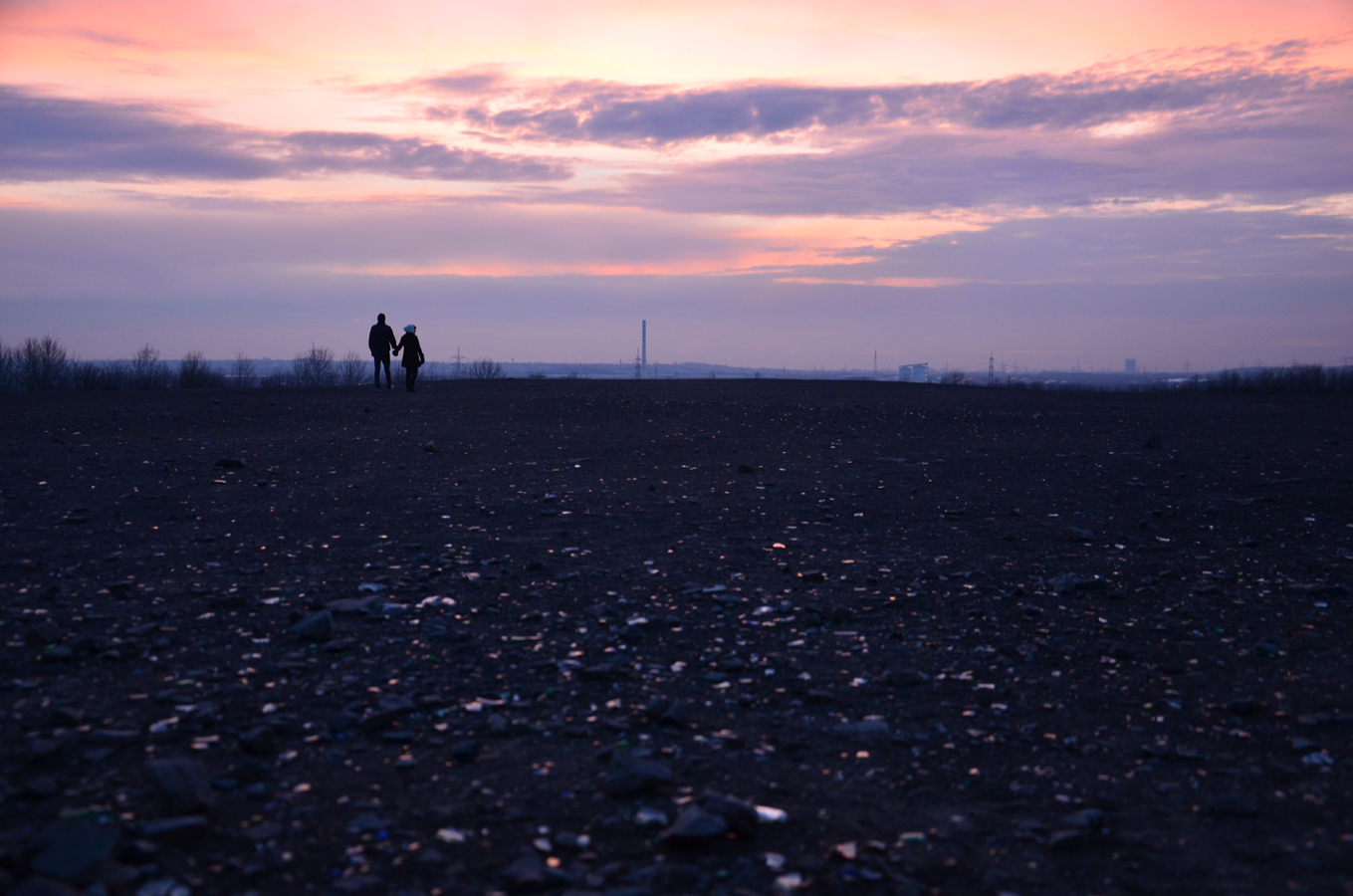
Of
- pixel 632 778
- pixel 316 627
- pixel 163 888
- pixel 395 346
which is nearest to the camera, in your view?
pixel 163 888

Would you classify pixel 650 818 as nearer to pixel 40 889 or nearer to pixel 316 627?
pixel 40 889

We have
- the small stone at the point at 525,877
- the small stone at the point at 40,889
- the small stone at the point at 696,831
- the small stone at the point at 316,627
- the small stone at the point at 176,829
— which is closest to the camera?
the small stone at the point at 40,889

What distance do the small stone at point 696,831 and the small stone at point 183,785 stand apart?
1.81 m

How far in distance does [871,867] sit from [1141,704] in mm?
2365

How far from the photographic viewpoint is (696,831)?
11.1 ft

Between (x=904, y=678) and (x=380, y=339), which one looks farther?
(x=380, y=339)

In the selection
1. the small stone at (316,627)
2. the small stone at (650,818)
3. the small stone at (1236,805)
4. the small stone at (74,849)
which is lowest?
the small stone at (650,818)

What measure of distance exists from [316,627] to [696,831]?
317cm

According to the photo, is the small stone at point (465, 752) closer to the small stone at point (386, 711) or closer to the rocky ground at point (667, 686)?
the rocky ground at point (667, 686)

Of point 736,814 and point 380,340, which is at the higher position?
point 380,340

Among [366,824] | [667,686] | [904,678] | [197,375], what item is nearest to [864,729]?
[904,678]

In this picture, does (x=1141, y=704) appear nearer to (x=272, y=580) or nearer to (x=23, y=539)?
(x=272, y=580)

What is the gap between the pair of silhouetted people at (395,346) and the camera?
27781mm

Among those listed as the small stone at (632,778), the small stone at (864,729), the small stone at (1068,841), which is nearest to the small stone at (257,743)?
the small stone at (632,778)
